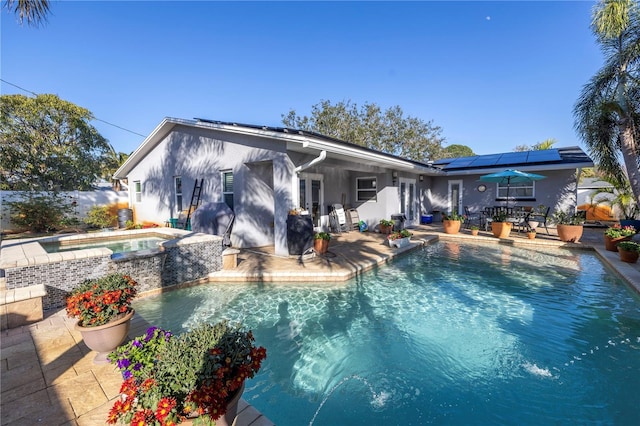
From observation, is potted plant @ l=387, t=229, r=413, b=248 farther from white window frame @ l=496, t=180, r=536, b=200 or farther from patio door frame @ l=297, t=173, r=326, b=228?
white window frame @ l=496, t=180, r=536, b=200

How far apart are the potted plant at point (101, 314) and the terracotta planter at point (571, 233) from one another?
38.3ft

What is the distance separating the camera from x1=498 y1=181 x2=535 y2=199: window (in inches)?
501

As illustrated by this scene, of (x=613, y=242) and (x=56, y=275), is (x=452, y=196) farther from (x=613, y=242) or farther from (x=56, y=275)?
(x=56, y=275)

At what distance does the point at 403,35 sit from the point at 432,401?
43.8 feet

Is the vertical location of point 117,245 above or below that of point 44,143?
below

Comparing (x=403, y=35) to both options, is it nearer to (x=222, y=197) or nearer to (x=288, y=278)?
(x=222, y=197)

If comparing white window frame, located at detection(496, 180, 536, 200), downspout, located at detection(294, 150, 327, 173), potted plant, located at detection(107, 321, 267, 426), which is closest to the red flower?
potted plant, located at detection(107, 321, 267, 426)

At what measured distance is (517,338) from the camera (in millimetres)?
3584

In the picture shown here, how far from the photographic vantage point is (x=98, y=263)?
4.59m

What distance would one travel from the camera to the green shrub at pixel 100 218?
13.0m

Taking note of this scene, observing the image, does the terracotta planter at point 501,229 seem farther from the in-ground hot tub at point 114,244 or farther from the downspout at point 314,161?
the in-ground hot tub at point 114,244

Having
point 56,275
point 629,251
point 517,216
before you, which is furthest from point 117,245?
point 517,216

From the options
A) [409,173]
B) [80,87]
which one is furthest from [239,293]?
[80,87]

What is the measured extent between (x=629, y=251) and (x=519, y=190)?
7.27 metres
